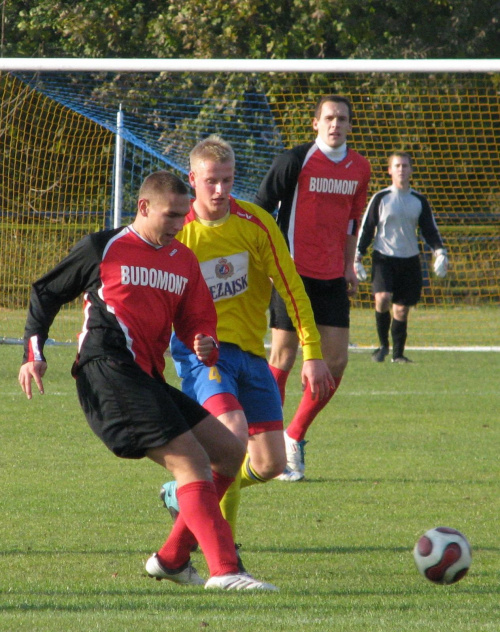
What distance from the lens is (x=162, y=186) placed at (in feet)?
13.7

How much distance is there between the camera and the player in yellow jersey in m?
4.71

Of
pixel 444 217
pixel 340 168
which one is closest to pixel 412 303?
pixel 340 168

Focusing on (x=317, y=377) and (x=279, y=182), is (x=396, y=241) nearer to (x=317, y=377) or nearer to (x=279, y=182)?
(x=279, y=182)

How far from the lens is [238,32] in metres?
26.2

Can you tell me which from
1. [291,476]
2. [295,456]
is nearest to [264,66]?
[295,456]

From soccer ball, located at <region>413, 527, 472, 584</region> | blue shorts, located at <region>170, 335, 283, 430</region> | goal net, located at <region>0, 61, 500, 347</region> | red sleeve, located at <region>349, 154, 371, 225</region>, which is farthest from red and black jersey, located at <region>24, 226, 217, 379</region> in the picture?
goal net, located at <region>0, 61, 500, 347</region>

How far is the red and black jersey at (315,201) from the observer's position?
6586 mm

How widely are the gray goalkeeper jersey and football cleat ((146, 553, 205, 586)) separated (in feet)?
27.6

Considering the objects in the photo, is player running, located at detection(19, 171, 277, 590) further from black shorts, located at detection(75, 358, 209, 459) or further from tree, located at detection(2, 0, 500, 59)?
tree, located at detection(2, 0, 500, 59)

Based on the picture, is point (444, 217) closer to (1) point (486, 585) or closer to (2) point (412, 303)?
(2) point (412, 303)

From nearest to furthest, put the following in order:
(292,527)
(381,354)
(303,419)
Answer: (292,527), (303,419), (381,354)

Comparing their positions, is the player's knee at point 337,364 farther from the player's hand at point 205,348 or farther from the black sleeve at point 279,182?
the player's hand at point 205,348

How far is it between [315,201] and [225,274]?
1985 millimetres

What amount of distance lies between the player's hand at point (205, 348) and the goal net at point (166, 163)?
6.53 metres
